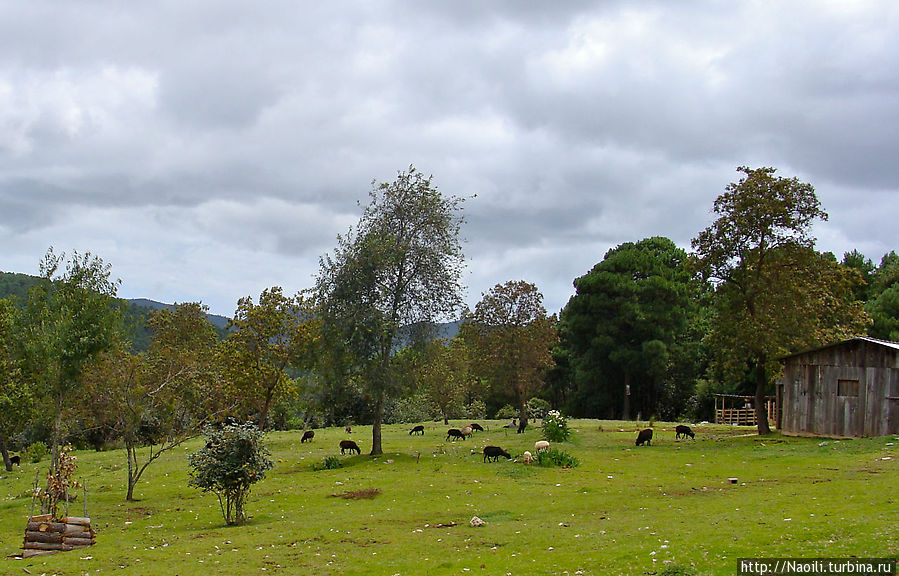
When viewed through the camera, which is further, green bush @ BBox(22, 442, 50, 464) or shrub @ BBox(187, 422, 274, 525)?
green bush @ BBox(22, 442, 50, 464)

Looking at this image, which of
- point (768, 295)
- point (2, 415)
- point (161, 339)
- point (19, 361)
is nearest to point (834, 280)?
point (768, 295)

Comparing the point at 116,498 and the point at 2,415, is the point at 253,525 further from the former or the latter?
the point at 2,415

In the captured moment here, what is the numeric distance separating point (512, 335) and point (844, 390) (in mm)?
23626

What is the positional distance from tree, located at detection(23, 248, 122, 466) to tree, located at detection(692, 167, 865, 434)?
102ft

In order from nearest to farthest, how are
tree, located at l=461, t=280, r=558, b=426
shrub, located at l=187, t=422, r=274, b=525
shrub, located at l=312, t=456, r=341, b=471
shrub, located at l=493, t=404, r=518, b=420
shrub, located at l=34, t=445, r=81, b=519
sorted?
shrub, located at l=34, t=445, r=81, b=519 < shrub, located at l=187, t=422, r=274, b=525 < shrub, located at l=312, t=456, r=341, b=471 < tree, located at l=461, t=280, r=558, b=426 < shrub, located at l=493, t=404, r=518, b=420

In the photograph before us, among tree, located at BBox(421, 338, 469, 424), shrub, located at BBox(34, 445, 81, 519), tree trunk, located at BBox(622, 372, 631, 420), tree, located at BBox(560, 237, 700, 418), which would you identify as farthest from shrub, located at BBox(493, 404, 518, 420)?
shrub, located at BBox(34, 445, 81, 519)

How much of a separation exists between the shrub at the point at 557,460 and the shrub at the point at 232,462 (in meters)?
13.1

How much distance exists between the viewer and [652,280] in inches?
2972

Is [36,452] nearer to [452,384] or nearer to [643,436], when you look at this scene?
[452,384]

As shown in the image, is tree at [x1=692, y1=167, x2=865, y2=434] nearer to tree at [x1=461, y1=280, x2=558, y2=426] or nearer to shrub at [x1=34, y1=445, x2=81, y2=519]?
tree at [x1=461, y1=280, x2=558, y2=426]

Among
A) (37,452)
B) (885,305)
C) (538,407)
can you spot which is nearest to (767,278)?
(885,305)

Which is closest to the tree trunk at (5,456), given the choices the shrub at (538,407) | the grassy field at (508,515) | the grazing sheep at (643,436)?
the grassy field at (508,515)

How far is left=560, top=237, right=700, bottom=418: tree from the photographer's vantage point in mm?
74812

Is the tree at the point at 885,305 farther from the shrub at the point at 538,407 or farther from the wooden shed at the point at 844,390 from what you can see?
the shrub at the point at 538,407
